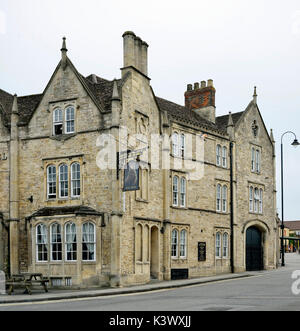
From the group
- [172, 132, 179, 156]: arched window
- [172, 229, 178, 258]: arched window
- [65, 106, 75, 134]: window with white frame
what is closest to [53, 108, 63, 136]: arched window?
[65, 106, 75, 134]: window with white frame

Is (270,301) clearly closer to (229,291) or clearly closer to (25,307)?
(229,291)

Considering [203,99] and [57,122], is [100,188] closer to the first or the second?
[57,122]

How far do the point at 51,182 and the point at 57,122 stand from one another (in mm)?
3471

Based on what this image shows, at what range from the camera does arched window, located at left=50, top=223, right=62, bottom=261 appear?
29.7 metres

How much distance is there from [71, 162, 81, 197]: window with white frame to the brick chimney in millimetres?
15541

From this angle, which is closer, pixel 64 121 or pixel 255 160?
→ pixel 64 121

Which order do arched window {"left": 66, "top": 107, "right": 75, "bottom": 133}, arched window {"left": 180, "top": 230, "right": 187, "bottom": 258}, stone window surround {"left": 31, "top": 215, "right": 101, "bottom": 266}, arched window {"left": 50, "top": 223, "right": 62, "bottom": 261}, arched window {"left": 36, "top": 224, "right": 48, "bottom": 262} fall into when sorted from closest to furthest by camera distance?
1. stone window surround {"left": 31, "top": 215, "right": 101, "bottom": 266}
2. arched window {"left": 50, "top": 223, "right": 62, "bottom": 261}
3. arched window {"left": 36, "top": 224, "right": 48, "bottom": 262}
4. arched window {"left": 66, "top": 107, "right": 75, "bottom": 133}
5. arched window {"left": 180, "top": 230, "right": 187, "bottom": 258}

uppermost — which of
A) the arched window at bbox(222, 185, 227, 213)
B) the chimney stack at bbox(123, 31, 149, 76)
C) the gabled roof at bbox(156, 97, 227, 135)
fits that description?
the chimney stack at bbox(123, 31, 149, 76)

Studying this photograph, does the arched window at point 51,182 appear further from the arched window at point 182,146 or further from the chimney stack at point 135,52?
the arched window at point 182,146

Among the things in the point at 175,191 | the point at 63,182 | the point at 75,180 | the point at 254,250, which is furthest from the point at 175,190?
the point at 254,250

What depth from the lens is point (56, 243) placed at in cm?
2980

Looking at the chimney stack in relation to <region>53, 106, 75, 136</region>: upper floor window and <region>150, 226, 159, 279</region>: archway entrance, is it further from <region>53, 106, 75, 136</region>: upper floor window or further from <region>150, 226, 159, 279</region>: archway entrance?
<region>150, 226, 159, 279</region>: archway entrance

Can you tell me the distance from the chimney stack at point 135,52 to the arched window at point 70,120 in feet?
13.8

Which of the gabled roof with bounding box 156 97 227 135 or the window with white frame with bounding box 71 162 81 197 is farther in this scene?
the gabled roof with bounding box 156 97 227 135
